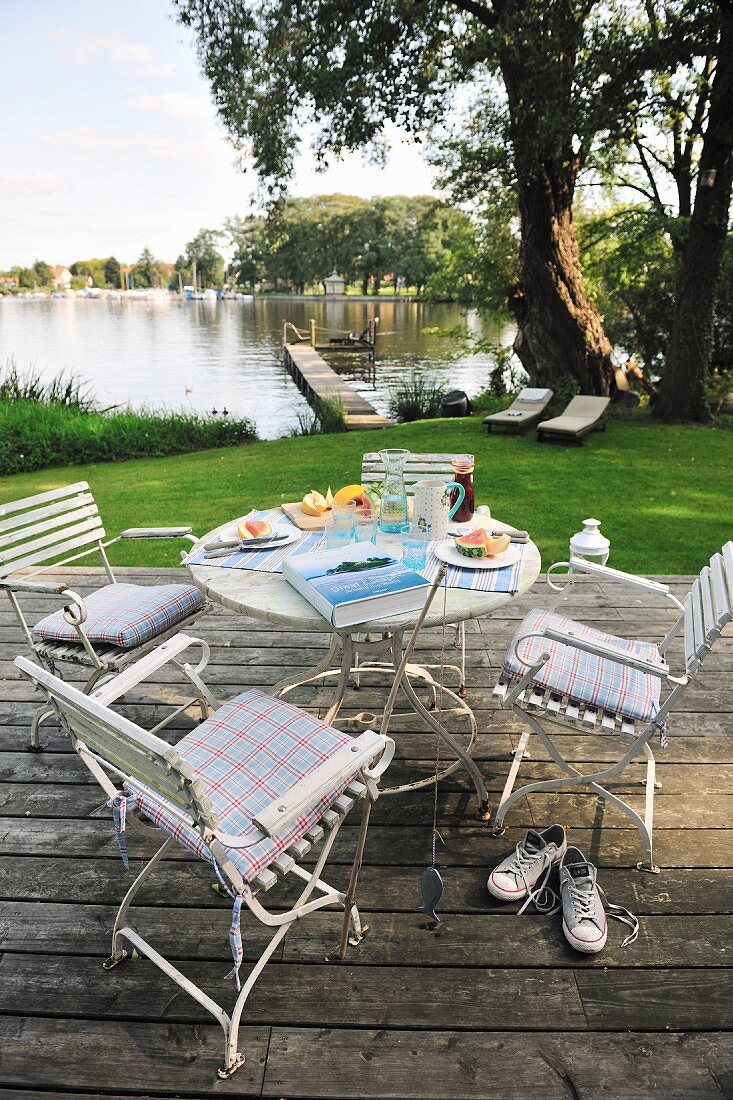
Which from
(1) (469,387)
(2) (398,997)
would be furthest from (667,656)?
(1) (469,387)

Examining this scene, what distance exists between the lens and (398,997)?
1697mm

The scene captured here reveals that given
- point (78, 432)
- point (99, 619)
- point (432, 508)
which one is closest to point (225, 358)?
point (78, 432)

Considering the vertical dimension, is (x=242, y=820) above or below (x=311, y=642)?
above

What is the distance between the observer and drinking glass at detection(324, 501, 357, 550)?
2.43 metres

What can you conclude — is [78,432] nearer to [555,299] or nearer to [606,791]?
[555,299]

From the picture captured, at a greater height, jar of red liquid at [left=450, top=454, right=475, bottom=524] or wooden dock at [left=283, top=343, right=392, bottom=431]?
jar of red liquid at [left=450, top=454, right=475, bottom=524]

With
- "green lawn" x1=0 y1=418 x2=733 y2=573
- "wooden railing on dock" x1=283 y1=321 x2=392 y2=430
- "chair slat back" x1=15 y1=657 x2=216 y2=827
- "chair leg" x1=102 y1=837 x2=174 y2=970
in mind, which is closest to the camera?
"chair slat back" x1=15 y1=657 x2=216 y2=827

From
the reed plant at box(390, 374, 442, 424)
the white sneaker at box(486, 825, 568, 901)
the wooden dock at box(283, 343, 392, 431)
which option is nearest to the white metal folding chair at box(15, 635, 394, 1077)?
the white sneaker at box(486, 825, 568, 901)

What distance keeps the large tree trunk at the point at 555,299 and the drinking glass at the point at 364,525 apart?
8.85 metres

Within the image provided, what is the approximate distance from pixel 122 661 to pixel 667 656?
8.57 feet

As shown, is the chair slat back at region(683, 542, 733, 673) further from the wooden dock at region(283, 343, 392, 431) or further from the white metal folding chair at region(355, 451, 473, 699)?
the wooden dock at region(283, 343, 392, 431)

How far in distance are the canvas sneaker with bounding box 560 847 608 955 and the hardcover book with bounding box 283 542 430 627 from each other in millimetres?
876

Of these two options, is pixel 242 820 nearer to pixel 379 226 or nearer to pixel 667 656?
pixel 667 656

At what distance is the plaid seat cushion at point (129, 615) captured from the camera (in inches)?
100
